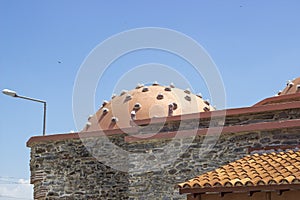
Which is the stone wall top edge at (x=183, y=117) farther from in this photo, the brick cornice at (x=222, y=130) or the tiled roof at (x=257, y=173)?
the tiled roof at (x=257, y=173)

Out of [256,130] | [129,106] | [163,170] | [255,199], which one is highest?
[129,106]

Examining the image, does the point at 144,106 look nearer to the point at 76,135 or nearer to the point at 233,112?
the point at 76,135

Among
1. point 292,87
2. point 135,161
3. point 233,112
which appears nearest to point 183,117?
point 233,112

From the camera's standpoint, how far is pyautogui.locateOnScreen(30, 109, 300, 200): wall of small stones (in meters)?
11.0

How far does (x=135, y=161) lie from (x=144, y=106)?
2.41 metres

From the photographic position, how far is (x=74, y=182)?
13.4m

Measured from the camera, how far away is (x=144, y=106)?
14008 millimetres

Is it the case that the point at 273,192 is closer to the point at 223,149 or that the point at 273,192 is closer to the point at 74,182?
the point at 223,149

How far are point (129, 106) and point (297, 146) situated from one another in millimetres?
5482

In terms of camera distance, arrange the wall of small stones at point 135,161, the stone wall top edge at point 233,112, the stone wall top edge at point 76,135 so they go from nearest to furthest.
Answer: the stone wall top edge at point 233,112 < the wall of small stones at point 135,161 < the stone wall top edge at point 76,135

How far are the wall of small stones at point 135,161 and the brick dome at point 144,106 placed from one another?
1.02m

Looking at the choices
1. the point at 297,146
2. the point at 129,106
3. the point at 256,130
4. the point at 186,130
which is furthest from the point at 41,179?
the point at 297,146

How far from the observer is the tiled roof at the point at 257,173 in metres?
8.05

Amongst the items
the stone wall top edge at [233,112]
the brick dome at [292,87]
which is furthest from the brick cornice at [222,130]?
the brick dome at [292,87]
